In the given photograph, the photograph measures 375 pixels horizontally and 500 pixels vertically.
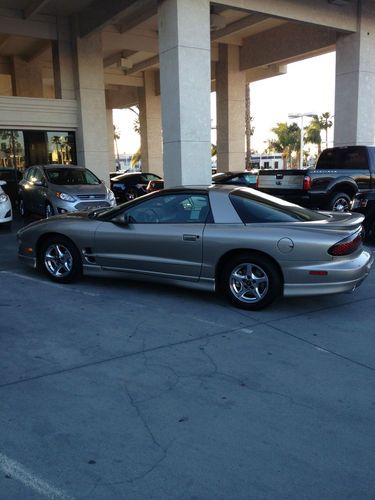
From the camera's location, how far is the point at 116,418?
3326 millimetres

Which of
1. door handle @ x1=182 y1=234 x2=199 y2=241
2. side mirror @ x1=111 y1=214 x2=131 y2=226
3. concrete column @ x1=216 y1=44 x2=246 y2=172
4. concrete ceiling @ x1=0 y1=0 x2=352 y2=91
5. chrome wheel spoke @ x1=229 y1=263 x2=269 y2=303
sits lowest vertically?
chrome wheel spoke @ x1=229 y1=263 x2=269 y2=303

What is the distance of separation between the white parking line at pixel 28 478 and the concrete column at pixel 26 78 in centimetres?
2387

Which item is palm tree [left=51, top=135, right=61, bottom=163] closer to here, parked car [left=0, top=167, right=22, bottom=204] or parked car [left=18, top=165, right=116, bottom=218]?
parked car [left=0, top=167, right=22, bottom=204]

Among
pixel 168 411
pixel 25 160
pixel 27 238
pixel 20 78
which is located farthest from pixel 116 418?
pixel 20 78

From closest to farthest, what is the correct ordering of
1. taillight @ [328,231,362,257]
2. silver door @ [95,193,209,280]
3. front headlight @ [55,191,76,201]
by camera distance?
taillight @ [328,231,362,257] < silver door @ [95,193,209,280] < front headlight @ [55,191,76,201]

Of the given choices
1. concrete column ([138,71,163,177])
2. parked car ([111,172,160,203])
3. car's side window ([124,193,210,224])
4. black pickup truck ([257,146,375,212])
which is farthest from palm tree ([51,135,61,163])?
car's side window ([124,193,210,224])

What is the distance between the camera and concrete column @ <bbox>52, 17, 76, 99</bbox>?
1752 centimetres

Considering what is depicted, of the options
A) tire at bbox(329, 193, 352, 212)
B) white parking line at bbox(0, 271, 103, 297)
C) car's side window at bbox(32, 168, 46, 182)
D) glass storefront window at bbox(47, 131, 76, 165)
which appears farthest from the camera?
glass storefront window at bbox(47, 131, 76, 165)

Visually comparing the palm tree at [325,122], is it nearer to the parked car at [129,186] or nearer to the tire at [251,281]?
the parked car at [129,186]

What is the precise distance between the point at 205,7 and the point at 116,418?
11.5 meters

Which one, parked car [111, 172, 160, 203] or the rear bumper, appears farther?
parked car [111, 172, 160, 203]

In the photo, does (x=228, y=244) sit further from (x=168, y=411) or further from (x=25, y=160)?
(x=25, y=160)

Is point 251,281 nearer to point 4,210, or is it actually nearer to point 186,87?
point 4,210

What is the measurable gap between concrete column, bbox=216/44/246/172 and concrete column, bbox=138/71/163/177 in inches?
272
